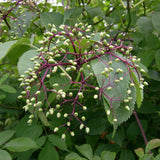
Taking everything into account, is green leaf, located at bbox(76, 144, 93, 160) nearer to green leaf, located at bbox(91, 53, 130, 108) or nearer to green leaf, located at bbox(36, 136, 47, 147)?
green leaf, located at bbox(36, 136, 47, 147)

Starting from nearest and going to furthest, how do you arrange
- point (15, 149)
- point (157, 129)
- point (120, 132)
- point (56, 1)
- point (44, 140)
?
1. point (15, 149)
2. point (44, 140)
3. point (120, 132)
4. point (157, 129)
5. point (56, 1)

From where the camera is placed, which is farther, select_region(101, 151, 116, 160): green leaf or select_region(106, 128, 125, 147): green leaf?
select_region(106, 128, 125, 147): green leaf

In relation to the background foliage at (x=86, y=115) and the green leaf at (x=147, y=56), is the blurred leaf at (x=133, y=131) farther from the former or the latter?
the green leaf at (x=147, y=56)

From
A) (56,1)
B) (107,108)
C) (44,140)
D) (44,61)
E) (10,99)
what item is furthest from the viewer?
(56,1)

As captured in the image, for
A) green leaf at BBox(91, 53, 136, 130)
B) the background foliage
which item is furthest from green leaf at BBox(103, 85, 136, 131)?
the background foliage

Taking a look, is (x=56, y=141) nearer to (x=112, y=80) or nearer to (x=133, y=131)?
(x=112, y=80)

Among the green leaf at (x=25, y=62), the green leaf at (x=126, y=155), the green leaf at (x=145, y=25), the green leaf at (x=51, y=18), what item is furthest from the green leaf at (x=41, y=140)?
the green leaf at (x=145, y=25)

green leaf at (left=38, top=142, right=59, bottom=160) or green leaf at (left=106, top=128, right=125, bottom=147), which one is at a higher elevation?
green leaf at (left=38, top=142, right=59, bottom=160)

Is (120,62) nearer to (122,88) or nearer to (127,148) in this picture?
(122,88)

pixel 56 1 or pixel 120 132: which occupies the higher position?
pixel 56 1

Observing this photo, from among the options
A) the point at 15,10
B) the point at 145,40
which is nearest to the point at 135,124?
the point at 145,40

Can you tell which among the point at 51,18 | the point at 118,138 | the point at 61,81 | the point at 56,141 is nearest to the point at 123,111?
the point at 61,81
